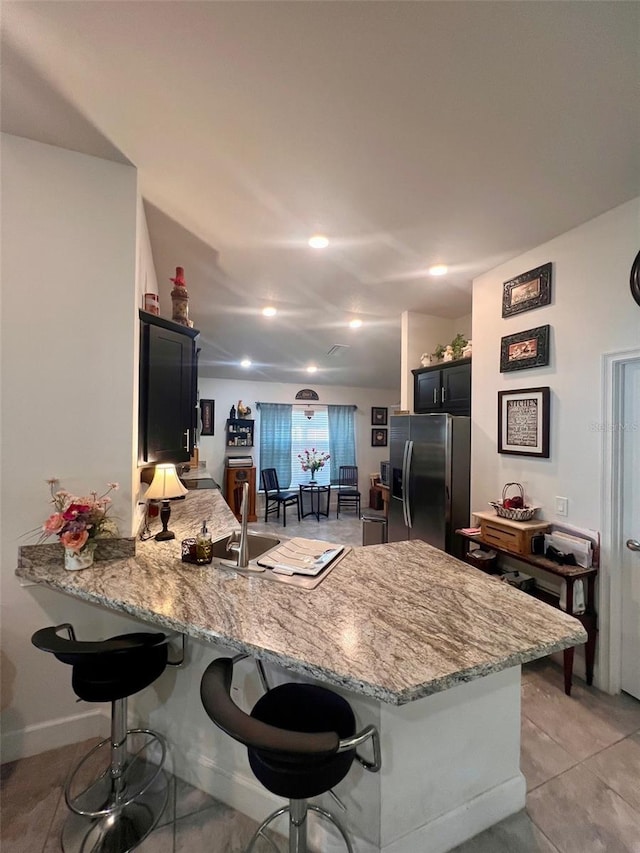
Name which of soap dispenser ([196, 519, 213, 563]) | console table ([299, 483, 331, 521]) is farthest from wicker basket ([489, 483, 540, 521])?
console table ([299, 483, 331, 521])

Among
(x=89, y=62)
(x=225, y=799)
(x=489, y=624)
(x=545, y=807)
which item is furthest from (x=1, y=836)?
(x=89, y=62)

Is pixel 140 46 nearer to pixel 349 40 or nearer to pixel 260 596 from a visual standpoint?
pixel 349 40

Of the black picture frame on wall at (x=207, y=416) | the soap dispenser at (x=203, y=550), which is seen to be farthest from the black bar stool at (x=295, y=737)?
the black picture frame on wall at (x=207, y=416)

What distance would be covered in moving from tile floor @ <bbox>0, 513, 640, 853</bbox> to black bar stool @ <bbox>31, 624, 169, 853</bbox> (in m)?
0.06

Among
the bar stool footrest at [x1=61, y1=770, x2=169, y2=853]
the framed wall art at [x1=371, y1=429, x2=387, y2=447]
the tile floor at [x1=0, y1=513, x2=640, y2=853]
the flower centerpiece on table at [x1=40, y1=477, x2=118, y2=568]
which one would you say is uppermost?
the framed wall art at [x1=371, y1=429, x2=387, y2=447]

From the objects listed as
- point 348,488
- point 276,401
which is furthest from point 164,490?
point 348,488

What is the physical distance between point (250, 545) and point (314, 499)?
492 centimetres

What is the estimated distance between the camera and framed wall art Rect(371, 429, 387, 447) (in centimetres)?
746

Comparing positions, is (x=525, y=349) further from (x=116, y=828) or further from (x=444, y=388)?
(x=116, y=828)

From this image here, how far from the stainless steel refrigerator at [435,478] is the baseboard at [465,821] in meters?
Answer: 1.68

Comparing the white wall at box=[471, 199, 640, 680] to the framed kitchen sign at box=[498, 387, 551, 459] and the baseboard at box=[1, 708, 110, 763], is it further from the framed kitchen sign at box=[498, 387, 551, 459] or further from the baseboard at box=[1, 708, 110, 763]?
the baseboard at box=[1, 708, 110, 763]

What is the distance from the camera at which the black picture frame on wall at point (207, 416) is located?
623 centimetres

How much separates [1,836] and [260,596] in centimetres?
131

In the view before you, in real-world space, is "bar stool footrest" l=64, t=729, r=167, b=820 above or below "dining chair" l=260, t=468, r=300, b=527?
below
